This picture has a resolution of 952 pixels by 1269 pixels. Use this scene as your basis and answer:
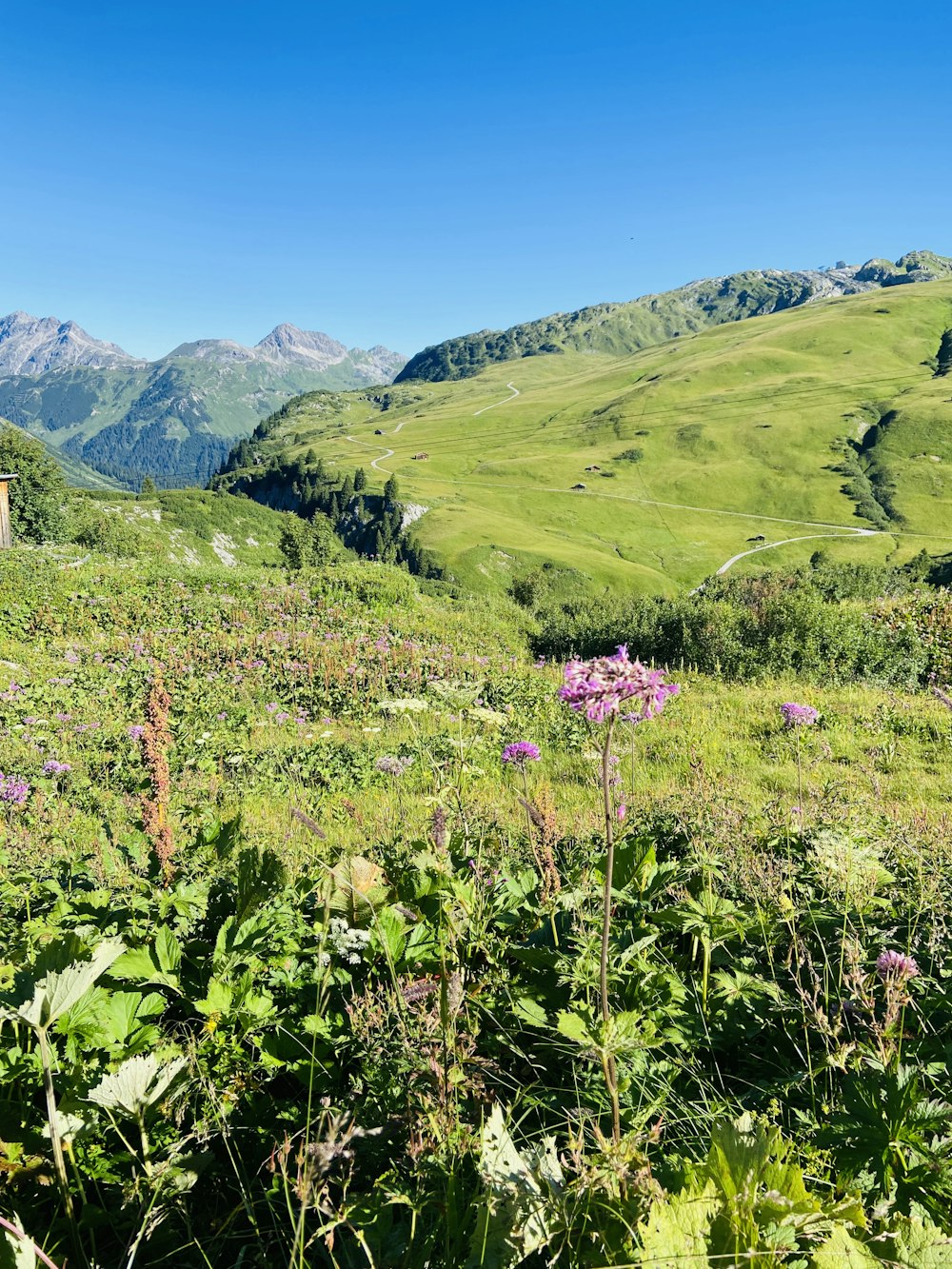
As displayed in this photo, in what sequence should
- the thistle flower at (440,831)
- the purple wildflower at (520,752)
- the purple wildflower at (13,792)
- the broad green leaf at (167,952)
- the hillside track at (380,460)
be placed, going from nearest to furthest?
the broad green leaf at (167,952) → the thistle flower at (440,831) → the purple wildflower at (520,752) → the purple wildflower at (13,792) → the hillside track at (380,460)

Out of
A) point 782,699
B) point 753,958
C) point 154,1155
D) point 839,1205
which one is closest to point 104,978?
point 154,1155

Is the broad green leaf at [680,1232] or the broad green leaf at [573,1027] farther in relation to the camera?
the broad green leaf at [573,1027]

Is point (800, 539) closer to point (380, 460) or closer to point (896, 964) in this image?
point (380, 460)

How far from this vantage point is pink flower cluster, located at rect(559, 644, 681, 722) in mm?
2340

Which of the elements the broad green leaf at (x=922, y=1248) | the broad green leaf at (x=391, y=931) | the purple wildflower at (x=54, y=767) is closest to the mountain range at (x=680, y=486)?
the purple wildflower at (x=54, y=767)

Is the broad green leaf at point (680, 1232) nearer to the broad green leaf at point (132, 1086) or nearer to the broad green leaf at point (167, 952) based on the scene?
the broad green leaf at point (132, 1086)

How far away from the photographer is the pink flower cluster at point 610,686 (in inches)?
92.1

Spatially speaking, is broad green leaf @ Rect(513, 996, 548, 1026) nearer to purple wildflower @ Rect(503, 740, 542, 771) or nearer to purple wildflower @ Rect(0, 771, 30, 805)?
purple wildflower @ Rect(503, 740, 542, 771)

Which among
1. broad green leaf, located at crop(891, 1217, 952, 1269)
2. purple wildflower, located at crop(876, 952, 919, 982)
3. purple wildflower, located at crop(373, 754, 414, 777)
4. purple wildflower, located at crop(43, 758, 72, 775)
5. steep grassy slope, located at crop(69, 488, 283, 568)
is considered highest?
steep grassy slope, located at crop(69, 488, 283, 568)

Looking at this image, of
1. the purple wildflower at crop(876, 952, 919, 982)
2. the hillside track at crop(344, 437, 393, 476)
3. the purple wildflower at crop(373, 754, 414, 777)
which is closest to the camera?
the purple wildflower at crop(876, 952, 919, 982)

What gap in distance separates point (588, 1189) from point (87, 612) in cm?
2020

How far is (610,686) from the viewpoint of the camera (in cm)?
236

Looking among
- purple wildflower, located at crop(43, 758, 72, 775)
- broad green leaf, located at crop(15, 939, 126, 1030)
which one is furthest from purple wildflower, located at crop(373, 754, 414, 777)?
broad green leaf, located at crop(15, 939, 126, 1030)

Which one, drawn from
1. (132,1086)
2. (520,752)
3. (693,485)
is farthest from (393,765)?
(693,485)
